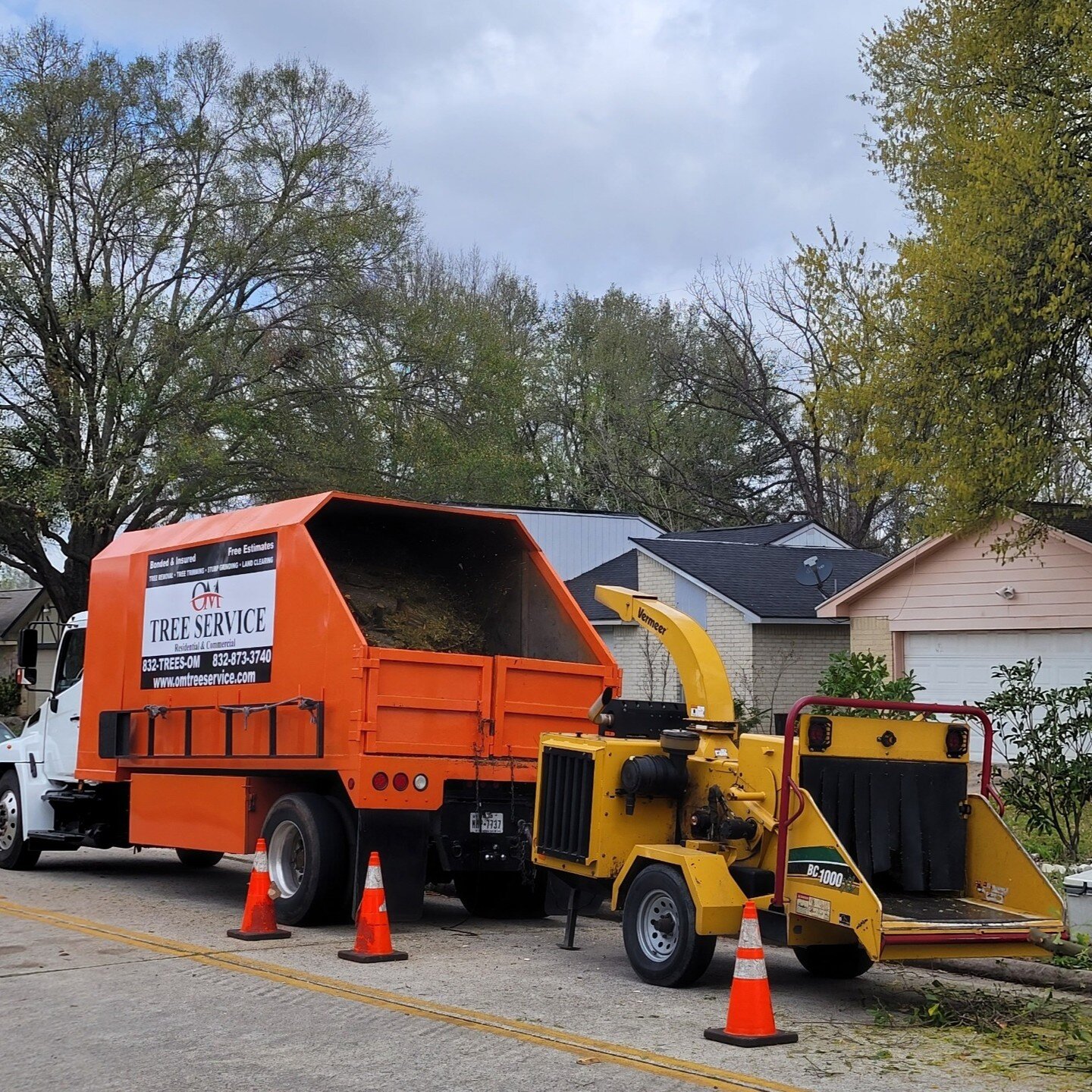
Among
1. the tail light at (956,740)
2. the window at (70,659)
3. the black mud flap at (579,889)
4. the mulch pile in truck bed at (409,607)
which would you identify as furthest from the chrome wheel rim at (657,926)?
the window at (70,659)

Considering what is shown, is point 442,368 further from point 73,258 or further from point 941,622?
point 941,622

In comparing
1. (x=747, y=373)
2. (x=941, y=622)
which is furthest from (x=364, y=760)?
(x=747, y=373)

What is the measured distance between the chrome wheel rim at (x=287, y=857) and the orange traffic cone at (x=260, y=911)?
2.08 ft

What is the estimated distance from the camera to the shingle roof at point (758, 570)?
2705 centimetres

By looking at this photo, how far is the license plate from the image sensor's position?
11102 mm

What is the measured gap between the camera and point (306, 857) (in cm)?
1093

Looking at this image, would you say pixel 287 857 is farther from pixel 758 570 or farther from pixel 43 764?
pixel 758 570

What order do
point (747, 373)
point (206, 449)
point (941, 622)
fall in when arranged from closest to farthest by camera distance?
point (941, 622), point (206, 449), point (747, 373)

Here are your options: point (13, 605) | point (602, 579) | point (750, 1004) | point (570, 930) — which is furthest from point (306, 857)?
point (13, 605)

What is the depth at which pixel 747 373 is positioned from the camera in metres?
42.8

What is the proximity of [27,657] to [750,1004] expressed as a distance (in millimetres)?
10021

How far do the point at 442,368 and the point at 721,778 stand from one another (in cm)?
2546

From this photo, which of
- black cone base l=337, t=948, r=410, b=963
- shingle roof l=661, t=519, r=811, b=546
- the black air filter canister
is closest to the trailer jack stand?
black cone base l=337, t=948, r=410, b=963

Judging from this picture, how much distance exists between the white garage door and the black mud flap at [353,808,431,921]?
1256cm
